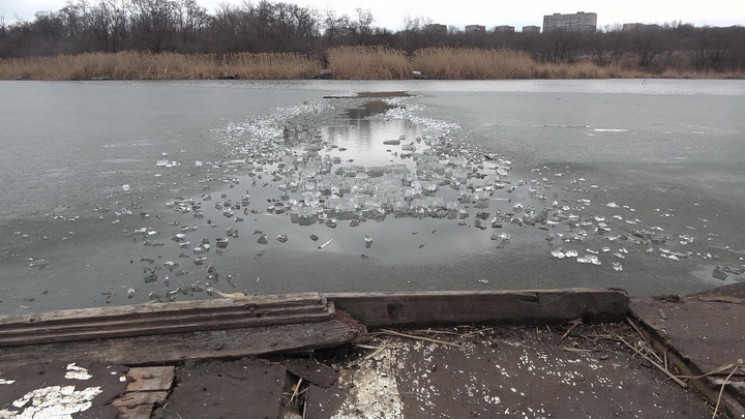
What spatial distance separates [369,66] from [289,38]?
2254 cm

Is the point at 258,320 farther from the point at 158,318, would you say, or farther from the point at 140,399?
the point at 140,399

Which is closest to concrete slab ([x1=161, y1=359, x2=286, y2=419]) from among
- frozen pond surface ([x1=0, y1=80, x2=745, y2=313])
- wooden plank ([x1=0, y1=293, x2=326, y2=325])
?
wooden plank ([x1=0, y1=293, x2=326, y2=325])

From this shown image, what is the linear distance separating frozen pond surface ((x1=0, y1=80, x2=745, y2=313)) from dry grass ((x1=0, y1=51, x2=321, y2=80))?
51.0 ft

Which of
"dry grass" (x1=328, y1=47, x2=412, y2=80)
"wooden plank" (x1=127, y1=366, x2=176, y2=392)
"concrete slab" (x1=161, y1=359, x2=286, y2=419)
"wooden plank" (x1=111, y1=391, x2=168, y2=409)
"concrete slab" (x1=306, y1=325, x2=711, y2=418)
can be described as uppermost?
"dry grass" (x1=328, y1=47, x2=412, y2=80)

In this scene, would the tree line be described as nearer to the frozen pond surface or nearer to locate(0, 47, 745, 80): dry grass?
locate(0, 47, 745, 80): dry grass

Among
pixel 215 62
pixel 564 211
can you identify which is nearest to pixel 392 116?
pixel 564 211

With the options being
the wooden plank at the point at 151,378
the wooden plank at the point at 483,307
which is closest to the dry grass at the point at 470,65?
the wooden plank at the point at 483,307

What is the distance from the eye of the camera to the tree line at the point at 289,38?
38156 mm

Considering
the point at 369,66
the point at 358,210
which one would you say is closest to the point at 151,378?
the point at 358,210

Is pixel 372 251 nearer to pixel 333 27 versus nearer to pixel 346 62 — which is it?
pixel 346 62

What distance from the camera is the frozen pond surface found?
9.98ft

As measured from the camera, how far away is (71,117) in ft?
33.9

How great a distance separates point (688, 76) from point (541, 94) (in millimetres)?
21615

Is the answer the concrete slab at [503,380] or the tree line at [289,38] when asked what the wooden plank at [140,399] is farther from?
the tree line at [289,38]
